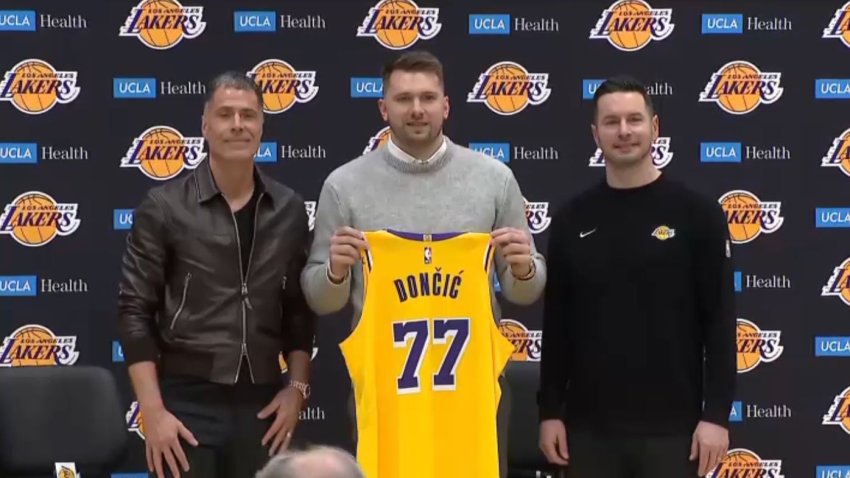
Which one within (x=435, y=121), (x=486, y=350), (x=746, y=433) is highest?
(x=435, y=121)

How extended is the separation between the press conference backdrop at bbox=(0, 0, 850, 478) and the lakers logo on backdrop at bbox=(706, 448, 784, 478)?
0.01 meters

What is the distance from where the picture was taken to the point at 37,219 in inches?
170

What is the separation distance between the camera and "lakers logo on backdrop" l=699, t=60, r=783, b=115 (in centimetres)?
439

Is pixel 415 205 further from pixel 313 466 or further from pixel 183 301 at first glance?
pixel 313 466

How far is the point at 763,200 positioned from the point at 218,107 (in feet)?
8.28

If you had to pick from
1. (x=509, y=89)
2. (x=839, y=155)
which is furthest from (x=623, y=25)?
(x=839, y=155)

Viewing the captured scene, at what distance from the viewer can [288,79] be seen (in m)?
4.33

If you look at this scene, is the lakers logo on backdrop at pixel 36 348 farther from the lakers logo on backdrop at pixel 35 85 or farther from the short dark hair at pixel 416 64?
the short dark hair at pixel 416 64

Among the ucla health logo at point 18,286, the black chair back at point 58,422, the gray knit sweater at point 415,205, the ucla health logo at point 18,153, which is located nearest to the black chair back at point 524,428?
the gray knit sweater at point 415,205

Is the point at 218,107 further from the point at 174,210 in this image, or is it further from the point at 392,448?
the point at 392,448

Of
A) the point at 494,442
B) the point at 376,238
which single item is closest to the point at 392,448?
the point at 494,442

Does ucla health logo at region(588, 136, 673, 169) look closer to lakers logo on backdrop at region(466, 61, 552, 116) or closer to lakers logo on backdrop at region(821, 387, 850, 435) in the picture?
lakers logo on backdrop at region(466, 61, 552, 116)

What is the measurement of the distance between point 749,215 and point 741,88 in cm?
58

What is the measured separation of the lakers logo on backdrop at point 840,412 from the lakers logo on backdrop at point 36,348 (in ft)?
11.2
